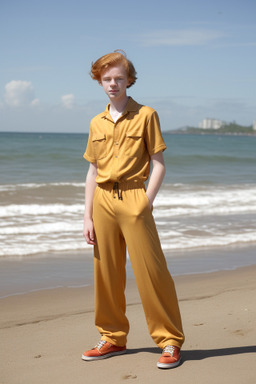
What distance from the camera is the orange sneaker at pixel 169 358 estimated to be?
2883 millimetres

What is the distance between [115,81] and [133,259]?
3.28 ft

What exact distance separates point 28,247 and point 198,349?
12.8ft

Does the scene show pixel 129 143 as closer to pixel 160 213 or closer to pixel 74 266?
pixel 74 266

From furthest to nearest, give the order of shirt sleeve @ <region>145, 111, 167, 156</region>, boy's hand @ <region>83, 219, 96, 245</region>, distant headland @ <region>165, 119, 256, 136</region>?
1. distant headland @ <region>165, 119, 256, 136</region>
2. boy's hand @ <region>83, 219, 96, 245</region>
3. shirt sleeve @ <region>145, 111, 167, 156</region>

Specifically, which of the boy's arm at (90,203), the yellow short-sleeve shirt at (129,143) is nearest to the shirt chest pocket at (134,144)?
the yellow short-sleeve shirt at (129,143)

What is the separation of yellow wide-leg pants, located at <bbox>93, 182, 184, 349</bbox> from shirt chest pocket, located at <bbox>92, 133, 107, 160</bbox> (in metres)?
0.17

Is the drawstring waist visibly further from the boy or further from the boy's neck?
the boy's neck

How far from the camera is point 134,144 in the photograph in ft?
9.30

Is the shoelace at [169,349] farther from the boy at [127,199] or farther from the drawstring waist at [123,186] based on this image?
the drawstring waist at [123,186]

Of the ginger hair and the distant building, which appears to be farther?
the distant building

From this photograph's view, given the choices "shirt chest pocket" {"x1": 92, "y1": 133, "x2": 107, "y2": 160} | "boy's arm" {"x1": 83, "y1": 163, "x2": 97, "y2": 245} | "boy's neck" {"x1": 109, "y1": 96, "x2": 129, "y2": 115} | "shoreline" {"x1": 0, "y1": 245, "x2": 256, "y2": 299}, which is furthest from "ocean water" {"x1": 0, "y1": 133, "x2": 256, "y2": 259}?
"boy's neck" {"x1": 109, "y1": 96, "x2": 129, "y2": 115}

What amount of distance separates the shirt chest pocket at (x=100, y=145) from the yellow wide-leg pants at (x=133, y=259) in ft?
0.57

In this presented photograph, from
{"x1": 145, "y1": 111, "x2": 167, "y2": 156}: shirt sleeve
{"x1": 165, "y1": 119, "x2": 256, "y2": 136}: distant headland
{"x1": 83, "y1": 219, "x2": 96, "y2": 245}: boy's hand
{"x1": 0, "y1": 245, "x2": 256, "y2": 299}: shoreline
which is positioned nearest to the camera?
{"x1": 145, "y1": 111, "x2": 167, "y2": 156}: shirt sleeve

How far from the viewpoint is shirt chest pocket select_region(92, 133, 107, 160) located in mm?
2912
